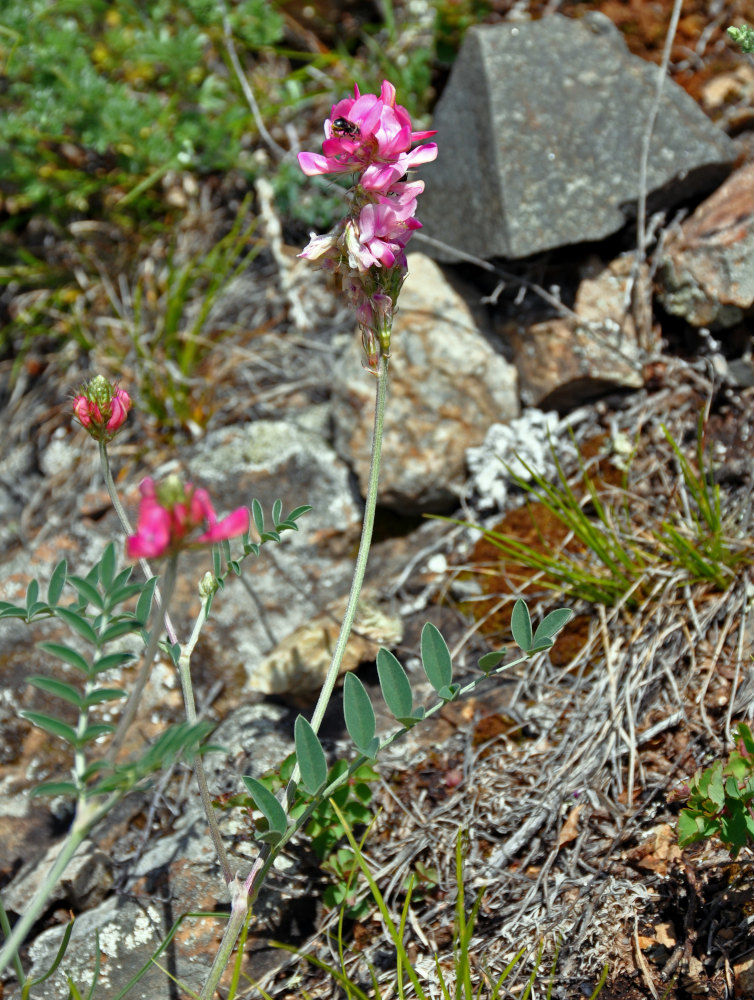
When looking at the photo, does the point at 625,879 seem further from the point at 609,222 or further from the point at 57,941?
the point at 609,222

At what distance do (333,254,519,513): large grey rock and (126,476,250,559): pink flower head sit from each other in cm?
181

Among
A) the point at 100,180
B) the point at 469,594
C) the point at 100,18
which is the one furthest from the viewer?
the point at 100,18

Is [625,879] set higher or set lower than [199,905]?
higher

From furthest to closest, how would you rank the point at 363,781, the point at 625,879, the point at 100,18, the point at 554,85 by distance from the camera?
the point at 100,18, the point at 554,85, the point at 363,781, the point at 625,879

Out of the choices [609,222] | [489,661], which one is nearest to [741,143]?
[609,222]

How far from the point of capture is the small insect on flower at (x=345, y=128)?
1.64 metres

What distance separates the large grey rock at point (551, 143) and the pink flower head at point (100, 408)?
178cm

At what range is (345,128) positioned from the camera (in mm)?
1647

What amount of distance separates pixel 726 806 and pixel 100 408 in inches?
65.1

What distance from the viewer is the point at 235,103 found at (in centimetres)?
420

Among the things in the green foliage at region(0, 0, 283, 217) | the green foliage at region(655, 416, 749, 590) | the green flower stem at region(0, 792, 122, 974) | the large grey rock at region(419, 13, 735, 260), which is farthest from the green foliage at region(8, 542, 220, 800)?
the green foliage at region(0, 0, 283, 217)

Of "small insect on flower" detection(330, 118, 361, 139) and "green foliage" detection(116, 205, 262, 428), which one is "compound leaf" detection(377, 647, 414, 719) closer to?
"small insect on flower" detection(330, 118, 361, 139)

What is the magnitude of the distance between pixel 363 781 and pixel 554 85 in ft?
9.17

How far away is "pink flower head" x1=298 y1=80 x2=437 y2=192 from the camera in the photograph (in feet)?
5.36
